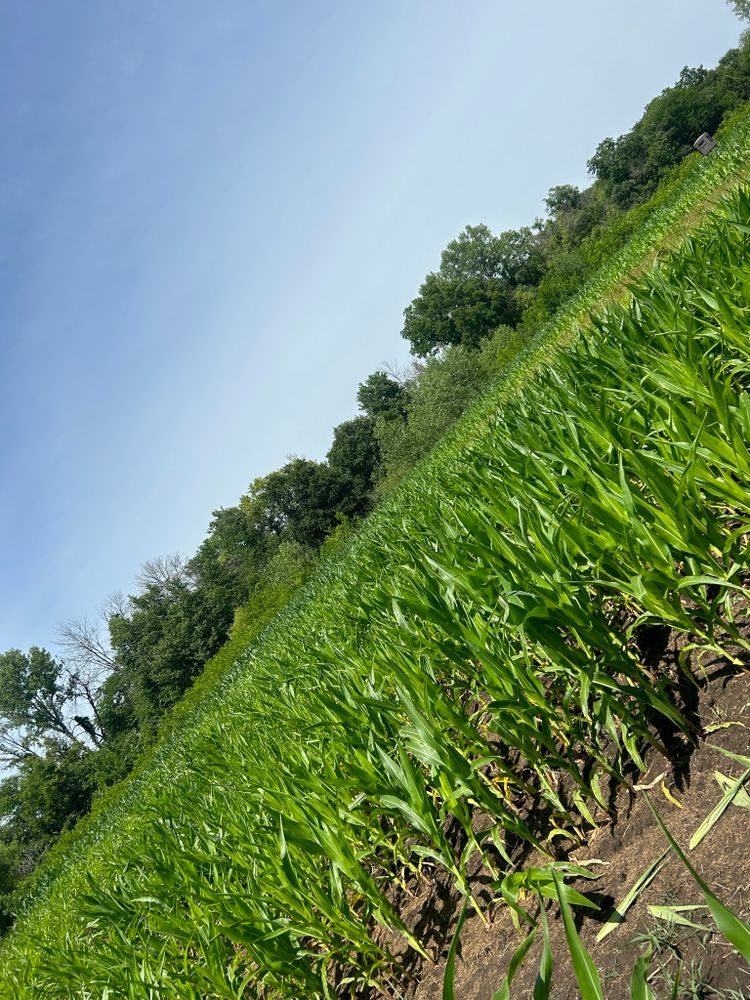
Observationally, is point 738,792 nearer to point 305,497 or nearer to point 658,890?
point 658,890

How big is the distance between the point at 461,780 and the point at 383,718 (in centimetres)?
58

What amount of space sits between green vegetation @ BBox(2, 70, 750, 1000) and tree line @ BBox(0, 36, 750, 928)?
65.4 ft

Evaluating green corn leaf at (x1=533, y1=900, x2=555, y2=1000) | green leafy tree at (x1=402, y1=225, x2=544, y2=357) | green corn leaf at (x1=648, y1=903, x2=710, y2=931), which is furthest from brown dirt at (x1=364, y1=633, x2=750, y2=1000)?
green leafy tree at (x1=402, y1=225, x2=544, y2=357)

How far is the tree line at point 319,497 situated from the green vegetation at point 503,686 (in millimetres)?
19947

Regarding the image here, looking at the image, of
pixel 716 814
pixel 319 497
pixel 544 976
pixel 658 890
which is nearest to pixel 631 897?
pixel 658 890

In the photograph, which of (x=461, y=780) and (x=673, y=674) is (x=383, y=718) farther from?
(x=673, y=674)

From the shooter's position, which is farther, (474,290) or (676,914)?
(474,290)

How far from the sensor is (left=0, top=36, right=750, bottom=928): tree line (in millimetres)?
40062

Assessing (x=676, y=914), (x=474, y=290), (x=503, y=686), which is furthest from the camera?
(x=474, y=290)

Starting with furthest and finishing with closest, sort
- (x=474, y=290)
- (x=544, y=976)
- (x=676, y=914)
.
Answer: (x=474, y=290) → (x=676, y=914) → (x=544, y=976)

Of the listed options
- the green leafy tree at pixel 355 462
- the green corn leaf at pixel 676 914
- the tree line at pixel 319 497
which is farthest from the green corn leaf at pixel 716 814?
the green leafy tree at pixel 355 462

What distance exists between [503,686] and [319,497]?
6090cm

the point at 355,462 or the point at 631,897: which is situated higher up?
the point at 355,462

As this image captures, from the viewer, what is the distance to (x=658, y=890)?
1.29 m
